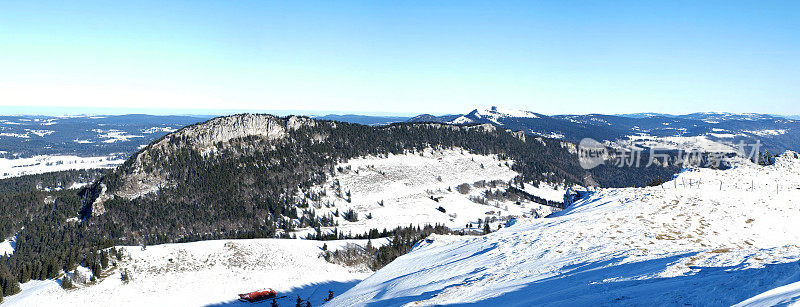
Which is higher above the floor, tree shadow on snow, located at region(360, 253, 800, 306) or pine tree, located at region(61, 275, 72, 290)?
tree shadow on snow, located at region(360, 253, 800, 306)

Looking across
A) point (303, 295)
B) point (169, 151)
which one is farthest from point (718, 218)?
point (169, 151)

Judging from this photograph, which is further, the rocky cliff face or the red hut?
the rocky cliff face

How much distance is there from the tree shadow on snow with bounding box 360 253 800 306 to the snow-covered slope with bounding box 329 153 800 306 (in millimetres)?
36

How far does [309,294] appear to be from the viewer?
52.3 metres

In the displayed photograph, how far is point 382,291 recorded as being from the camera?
973 inches

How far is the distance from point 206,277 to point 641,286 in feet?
186

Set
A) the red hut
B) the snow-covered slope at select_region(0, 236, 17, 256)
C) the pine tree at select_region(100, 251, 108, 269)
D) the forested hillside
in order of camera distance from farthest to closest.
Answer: the forested hillside < the snow-covered slope at select_region(0, 236, 17, 256) < the pine tree at select_region(100, 251, 108, 269) < the red hut

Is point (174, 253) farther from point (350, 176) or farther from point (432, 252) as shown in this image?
point (350, 176)

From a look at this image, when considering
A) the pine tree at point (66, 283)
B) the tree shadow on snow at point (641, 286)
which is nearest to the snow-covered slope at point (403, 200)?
the pine tree at point (66, 283)

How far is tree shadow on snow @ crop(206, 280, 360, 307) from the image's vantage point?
159 feet

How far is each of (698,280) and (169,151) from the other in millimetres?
205663

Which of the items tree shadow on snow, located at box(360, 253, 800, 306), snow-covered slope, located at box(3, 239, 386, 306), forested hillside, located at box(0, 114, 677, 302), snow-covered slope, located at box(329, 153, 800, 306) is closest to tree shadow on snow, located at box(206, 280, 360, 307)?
snow-covered slope, located at box(3, 239, 386, 306)

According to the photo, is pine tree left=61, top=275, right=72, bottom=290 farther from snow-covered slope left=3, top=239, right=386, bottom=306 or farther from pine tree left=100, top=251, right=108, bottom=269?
pine tree left=100, top=251, right=108, bottom=269

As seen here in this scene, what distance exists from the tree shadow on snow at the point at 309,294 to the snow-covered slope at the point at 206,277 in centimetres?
13
